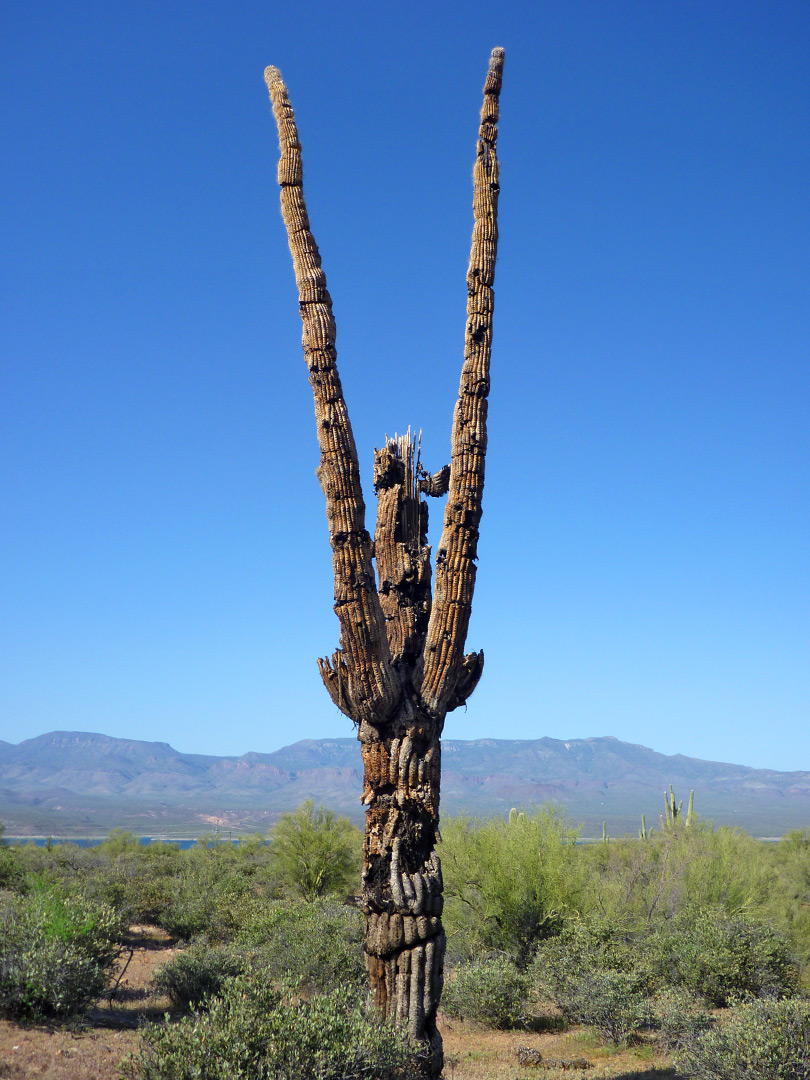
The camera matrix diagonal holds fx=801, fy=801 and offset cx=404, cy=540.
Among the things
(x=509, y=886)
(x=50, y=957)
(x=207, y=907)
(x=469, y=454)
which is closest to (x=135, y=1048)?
(x=50, y=957)

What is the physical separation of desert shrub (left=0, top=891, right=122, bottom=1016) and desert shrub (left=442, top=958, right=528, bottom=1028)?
5.44 m

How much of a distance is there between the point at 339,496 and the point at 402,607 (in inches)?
51.1

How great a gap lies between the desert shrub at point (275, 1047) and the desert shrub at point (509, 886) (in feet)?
33.0

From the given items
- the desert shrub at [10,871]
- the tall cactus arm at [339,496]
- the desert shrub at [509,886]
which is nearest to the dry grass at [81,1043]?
the tall cactus arm at [339,496]

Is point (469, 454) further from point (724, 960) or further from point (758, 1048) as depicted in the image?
point (724, 960)

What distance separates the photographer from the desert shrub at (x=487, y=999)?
1261cm

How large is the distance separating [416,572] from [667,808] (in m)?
25.0

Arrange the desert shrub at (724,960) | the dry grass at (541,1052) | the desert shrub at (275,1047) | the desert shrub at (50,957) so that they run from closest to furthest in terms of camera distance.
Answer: the desert shrub at (275,1047)
the desert shrub at (50,957)
the dry grass at (541,1052)
the desert shrub at (724,960)

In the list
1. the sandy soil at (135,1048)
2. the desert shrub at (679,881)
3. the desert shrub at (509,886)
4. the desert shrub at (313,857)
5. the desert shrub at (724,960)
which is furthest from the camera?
the desert shrub at (313,857)

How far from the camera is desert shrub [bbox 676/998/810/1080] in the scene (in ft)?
25.1

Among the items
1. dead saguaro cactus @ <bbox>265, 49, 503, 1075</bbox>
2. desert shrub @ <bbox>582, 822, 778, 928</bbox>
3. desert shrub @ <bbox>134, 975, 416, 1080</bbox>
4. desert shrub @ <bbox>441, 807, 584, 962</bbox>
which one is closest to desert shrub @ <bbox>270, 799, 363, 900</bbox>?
desert shrub @ <bbox>582, 822, 778, 928</bbox>

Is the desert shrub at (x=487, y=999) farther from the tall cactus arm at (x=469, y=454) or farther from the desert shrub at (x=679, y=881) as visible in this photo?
the tall cactus arm at (x=469, y=454)

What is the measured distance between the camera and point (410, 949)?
687 centimetres

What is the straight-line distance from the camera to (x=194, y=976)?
11.4 m
